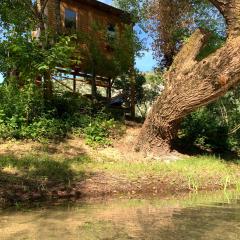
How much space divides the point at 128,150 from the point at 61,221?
32.1 feet

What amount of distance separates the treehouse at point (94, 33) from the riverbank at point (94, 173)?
7410 millimetres

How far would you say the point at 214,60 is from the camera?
16.8m

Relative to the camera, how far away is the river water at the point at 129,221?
7531 mm

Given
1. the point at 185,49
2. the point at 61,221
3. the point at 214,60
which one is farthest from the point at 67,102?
the point at 61,221

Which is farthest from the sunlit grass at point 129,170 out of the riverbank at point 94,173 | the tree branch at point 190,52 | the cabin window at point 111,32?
the cabin window at point 111,32

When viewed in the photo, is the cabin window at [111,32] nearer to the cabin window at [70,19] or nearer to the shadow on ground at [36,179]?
the cabin window at [70,19]

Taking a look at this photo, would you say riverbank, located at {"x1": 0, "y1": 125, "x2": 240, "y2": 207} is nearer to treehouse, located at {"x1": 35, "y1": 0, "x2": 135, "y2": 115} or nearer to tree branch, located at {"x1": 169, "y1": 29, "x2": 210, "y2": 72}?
tree branch, located at {"x1": 169, "y1": 29, "x2": 210, "y2": 72}

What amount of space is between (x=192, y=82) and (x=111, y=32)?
1163cm

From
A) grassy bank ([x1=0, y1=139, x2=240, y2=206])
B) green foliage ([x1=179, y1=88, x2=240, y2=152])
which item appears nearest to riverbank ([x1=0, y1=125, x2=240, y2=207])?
grassy bank ([x1=0, y1=139, x2=240, y2=206])

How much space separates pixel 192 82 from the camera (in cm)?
1752

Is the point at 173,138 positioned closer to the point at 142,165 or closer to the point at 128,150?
the point at 128,150

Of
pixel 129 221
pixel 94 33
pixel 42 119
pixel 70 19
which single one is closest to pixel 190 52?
pixel 42 119

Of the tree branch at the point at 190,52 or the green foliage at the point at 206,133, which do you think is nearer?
the tree branch at the point at 190,52

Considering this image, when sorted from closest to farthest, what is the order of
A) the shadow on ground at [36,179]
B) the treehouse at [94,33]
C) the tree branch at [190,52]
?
the shadow on ground at [36,179] → the tree branch at [190,52] → the treehouse at [94,33]
